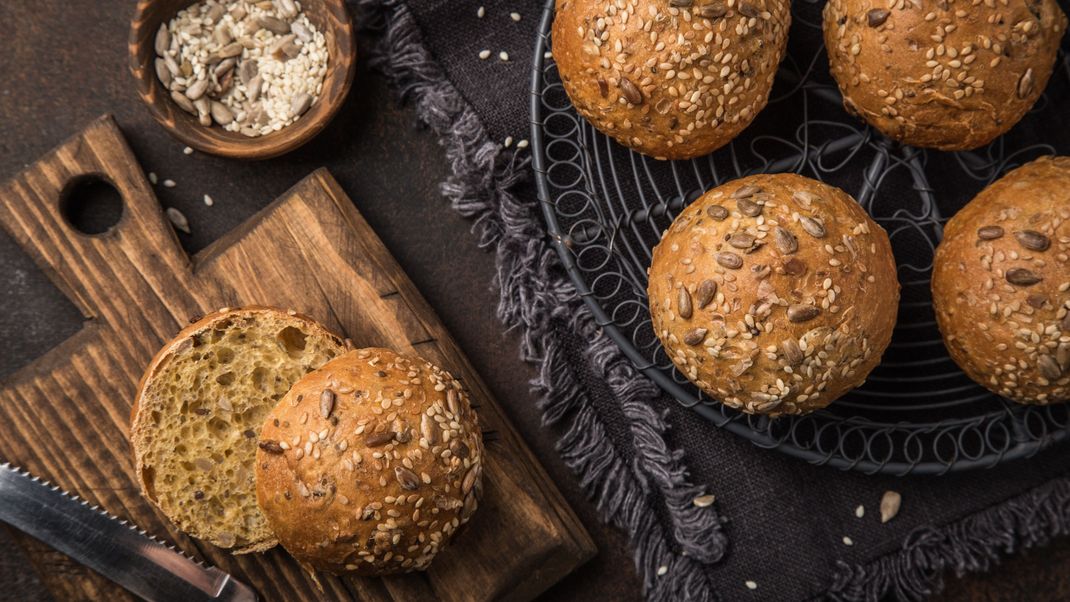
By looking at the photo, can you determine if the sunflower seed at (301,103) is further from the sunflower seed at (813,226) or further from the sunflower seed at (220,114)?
the sunflower seed at (813,226)

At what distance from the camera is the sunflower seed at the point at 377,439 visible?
1.99 meters

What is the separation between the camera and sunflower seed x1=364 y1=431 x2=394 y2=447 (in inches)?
78.5

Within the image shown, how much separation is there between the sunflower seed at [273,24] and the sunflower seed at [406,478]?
1.40 m

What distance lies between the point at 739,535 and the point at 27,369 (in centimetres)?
214

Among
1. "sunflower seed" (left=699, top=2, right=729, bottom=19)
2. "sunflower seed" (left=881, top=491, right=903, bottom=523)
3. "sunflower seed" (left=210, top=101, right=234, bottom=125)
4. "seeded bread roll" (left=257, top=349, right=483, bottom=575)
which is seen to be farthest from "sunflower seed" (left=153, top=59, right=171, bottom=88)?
"sunflower seed" (left=881, top=491, right=903, bottom=523)

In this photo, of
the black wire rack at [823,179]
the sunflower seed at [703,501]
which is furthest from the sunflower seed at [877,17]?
the sunflower seed at [703,501]

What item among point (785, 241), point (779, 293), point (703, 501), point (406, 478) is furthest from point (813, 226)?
point (406, 478)

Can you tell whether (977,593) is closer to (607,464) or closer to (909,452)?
(909,452)

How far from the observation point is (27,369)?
2375mm

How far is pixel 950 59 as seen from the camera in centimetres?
196

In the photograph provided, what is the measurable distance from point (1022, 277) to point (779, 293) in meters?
0.59

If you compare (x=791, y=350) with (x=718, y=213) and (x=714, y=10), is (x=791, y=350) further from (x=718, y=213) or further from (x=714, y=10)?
(x=714, y=10)

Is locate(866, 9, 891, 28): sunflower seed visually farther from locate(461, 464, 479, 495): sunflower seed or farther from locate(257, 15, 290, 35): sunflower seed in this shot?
locate(257, 15, 290, 35): sunflower seed

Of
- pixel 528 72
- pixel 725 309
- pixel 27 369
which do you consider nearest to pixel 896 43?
pixel 725 309
